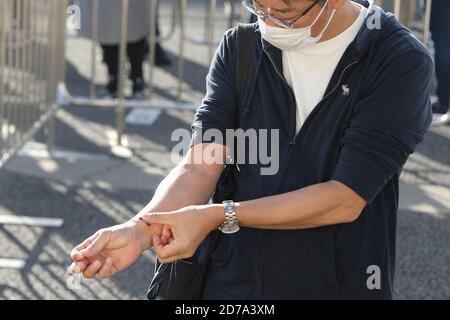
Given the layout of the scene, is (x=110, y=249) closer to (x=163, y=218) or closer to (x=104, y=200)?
(x=163, y=218)

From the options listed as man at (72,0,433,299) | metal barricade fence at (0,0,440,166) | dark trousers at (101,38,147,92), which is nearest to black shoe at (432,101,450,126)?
metal barricade fence at (0,0,440,166)

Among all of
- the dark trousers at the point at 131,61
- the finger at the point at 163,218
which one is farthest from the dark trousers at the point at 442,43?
the finger at the point at 163,218

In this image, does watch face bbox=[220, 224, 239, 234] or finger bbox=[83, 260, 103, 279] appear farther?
watch face bbox=[220, 224, 239, 234]

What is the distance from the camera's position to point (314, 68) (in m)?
Result: 2.72

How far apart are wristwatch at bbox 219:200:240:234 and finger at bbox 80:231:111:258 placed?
30 centimetres

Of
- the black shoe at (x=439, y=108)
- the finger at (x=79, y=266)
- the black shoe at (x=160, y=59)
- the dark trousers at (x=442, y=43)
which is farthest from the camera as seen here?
the black shoe at (x=160, y=59)

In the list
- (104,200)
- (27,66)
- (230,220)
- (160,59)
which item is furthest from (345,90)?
(160,59)

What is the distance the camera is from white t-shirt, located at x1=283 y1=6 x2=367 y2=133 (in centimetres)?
270

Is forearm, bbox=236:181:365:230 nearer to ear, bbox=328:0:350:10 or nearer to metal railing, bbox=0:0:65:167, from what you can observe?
ear, bbox=328:0:350:10

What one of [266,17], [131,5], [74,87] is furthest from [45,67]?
[266,17]

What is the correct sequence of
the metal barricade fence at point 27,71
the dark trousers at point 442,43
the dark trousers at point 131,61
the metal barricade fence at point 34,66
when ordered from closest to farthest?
the metal barricade fence at point 27,71, the metal barricade fence at point 34,66, the dark trousers at point 442,43, the dark trousers at point 131,61

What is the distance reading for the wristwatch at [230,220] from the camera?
102 inches

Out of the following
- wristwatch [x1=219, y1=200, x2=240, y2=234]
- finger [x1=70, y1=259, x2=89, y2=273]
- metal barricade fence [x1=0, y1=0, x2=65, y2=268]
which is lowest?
metal barricade fence [x1=0, y1=0, x2=65, y2=268]

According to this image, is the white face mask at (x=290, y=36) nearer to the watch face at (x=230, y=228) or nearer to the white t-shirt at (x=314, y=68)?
the white t-shirt at (x=314, y=68)
